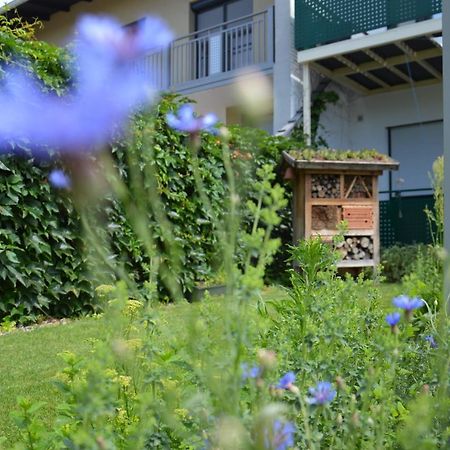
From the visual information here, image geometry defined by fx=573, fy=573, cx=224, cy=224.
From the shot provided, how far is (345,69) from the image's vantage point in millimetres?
10516

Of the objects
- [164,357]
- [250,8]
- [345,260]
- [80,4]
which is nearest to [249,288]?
[164,357]

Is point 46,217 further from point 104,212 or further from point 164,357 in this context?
point 164,357

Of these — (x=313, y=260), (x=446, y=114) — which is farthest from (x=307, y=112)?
(x=313, y=260)

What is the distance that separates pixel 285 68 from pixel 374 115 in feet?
6.85

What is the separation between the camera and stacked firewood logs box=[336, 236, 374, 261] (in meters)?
7.36

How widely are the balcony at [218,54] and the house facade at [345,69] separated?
0.02m

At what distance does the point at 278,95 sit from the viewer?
10570mm

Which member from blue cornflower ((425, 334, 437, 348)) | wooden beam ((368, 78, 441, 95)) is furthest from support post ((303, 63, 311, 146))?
blue cornflower ((425, 334, 437, 348))

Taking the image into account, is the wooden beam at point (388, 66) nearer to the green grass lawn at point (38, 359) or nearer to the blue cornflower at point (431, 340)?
the green grass lawn at point (38, 359)

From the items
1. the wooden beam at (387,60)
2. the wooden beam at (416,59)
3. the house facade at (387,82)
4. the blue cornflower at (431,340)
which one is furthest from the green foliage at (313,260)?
the wooden beam at (387,60)

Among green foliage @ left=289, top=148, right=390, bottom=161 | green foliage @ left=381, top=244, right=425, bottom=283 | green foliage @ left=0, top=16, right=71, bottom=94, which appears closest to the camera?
green foliage @ left=0, top=16, right=71, bottom=94

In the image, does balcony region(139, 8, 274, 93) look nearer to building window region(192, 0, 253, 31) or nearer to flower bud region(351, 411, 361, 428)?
building window region(192, 0, 253, 31)

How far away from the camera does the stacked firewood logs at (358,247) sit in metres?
7.36

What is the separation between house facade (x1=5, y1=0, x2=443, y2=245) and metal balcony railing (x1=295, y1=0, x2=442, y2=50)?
0.05 feet
